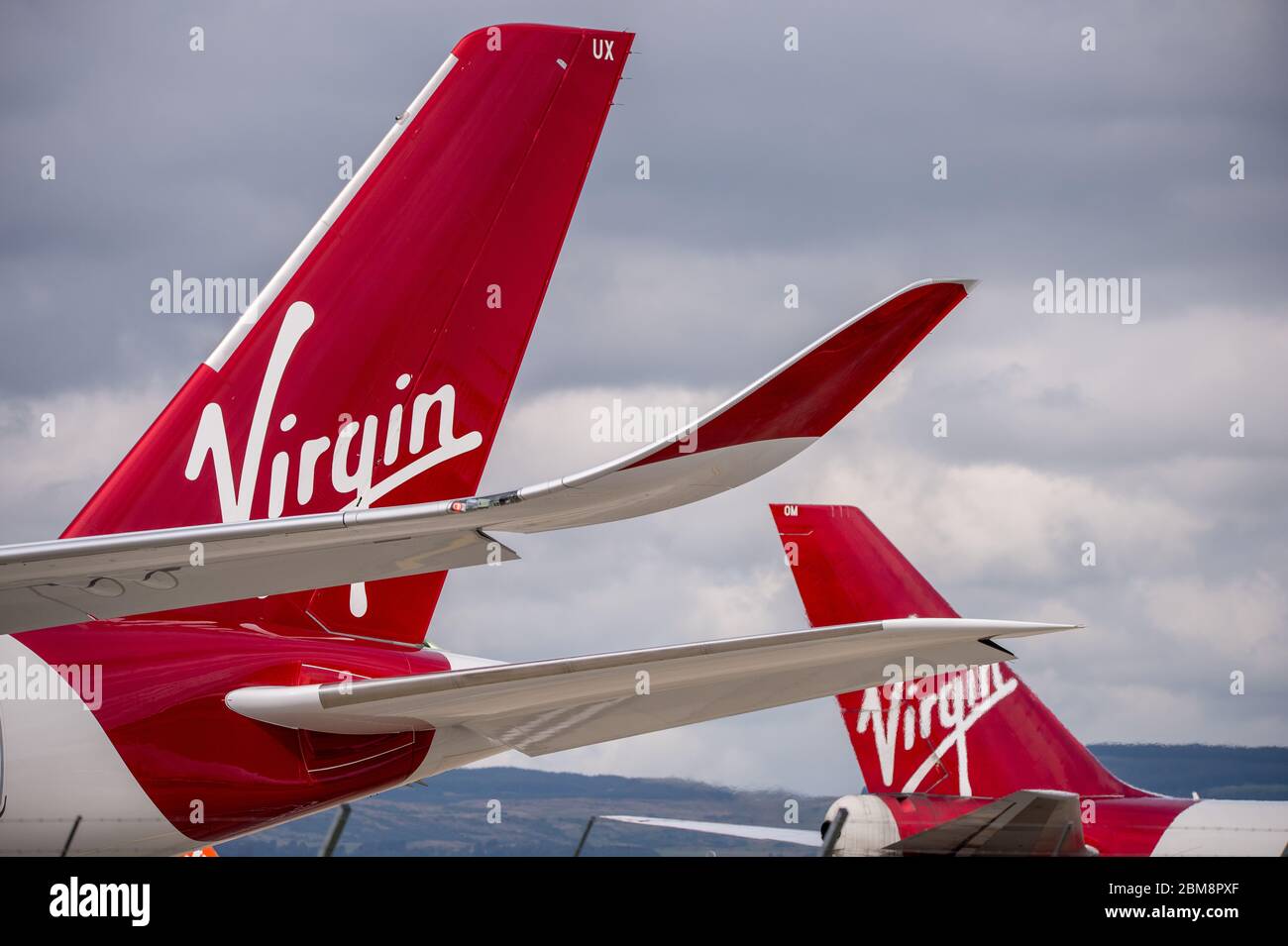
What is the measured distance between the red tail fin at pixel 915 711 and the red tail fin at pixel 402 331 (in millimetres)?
8117

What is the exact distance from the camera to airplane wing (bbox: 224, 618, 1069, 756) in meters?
6.12

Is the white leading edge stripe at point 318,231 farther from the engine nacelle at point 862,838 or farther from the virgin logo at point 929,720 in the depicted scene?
the virgin logo at point 929,720

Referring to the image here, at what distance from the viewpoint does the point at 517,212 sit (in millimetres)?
11578

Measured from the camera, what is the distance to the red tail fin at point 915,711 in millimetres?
18328

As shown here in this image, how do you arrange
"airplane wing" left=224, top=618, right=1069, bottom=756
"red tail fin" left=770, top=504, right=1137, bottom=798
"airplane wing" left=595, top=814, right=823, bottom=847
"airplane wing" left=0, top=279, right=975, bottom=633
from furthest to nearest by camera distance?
"red tail fin" left=770, top=504, right=1137, bottom=798 < "airplane wing" left=595, top=814, right=823, bottom=847 < "airplane wing" left=224, top=618, right=1069, bottom=756 < "airplane wing" left=0, top=279, right=975, bottom=633

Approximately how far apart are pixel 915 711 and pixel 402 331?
33.8ft

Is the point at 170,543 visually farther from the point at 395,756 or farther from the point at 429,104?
the point at 429,104

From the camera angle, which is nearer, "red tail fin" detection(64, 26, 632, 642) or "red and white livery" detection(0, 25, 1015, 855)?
"red and white livery" detection(0, 25, 1015, 855)

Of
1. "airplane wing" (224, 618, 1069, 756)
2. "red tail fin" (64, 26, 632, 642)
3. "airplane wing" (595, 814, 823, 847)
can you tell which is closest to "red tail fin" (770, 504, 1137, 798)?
"red tail fin" (64, 26, 632, 642)

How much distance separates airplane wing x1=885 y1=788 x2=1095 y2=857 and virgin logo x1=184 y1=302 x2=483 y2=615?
4.53 metres

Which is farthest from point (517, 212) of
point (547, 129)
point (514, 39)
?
point (514, 39)

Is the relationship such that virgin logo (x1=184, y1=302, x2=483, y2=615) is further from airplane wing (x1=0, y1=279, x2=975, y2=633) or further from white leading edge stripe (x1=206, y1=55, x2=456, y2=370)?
airplane wing (x1=0, y1=279, x2=975, y2=633)

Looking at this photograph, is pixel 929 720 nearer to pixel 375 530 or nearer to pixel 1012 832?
pixel 1012 832
